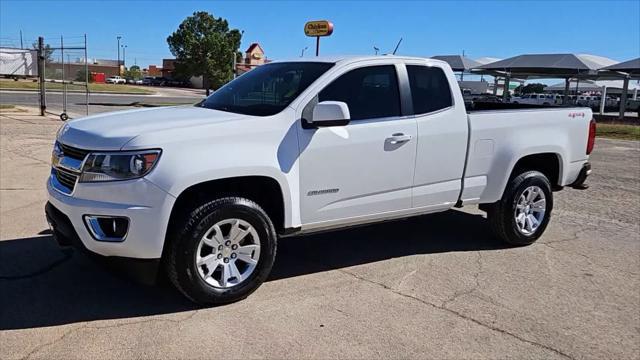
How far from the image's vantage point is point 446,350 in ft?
12.0

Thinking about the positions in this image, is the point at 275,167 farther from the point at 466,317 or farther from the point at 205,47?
the point at 205,47

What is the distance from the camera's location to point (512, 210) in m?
5.90

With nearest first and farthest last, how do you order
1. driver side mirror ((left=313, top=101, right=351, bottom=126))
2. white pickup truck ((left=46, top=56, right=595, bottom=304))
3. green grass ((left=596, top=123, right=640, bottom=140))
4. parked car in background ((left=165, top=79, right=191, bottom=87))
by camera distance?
1. white pickup truck ((left=46, top=56, right=595, bottom=304))
2. driver side mirror ((left=313, top=101, right=351, bottom=126))
3. green grass ((left=596, top=123, right=640, bottom=140))
4. parked car in background ((left=165, top=79, right=191, bottom=87))

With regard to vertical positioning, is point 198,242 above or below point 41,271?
above

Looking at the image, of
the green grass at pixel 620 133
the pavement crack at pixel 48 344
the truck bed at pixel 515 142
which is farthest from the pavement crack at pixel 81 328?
the green grass at pixel 620 133

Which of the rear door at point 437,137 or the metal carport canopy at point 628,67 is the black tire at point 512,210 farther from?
the metal carport canopy at point 628,67

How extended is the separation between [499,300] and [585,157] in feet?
9.46

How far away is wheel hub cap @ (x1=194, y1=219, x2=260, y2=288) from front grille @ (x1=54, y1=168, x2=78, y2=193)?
1020mm

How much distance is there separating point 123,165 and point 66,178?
0.69 metres

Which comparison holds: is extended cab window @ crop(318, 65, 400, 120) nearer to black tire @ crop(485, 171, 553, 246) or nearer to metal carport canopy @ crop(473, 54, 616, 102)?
black tire @ crop(485, 171, 553, 246)

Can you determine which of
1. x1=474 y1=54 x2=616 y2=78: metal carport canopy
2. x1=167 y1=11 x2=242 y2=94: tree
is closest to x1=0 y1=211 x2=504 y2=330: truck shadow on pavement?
x1=474 y1=54 x2=616 y2=78: metal carport canopy

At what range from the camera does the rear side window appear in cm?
525

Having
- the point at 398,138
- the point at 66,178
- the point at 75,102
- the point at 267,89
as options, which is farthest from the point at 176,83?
the point at 66,178

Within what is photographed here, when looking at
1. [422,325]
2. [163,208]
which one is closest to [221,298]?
[163,208]
